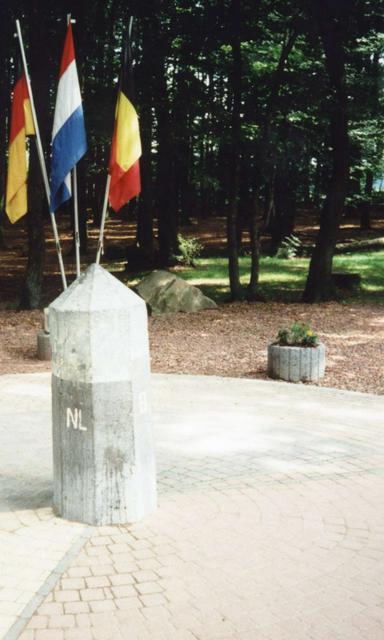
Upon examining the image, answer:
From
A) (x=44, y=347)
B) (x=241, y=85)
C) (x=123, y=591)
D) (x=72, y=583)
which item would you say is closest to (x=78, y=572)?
(x=72, y=583)

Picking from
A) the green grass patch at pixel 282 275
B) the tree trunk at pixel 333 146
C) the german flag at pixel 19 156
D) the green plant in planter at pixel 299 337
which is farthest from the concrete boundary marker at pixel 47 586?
the green grass patch at pixel 282 275

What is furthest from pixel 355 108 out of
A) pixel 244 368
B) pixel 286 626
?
pixel 286 626

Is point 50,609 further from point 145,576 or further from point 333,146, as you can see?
point 333,146

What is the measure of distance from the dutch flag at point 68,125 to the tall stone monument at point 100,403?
11.9 feet

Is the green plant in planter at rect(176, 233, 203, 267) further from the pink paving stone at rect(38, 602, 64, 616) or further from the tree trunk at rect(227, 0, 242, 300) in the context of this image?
the pink paving stone at rect(38, 602, 64, 616)

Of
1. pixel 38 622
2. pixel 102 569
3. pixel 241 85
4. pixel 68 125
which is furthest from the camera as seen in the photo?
pixel 241 85

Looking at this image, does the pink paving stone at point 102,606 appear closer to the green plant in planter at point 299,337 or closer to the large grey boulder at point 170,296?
the green plant in planter at point 299,337

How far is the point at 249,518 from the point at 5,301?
51.0 ft

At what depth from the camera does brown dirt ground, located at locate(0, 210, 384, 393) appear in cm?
1139

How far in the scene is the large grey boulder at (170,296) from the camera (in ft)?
54.9

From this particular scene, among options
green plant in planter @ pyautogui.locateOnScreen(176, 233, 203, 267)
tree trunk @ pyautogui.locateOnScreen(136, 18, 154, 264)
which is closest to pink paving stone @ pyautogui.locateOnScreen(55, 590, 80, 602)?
tree trunk @ pyautogui.locateOnScreen(136, 18, 154, 264)

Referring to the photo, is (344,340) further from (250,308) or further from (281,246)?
(281,246)

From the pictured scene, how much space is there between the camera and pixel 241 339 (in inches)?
538

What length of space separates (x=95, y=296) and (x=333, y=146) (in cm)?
1356
